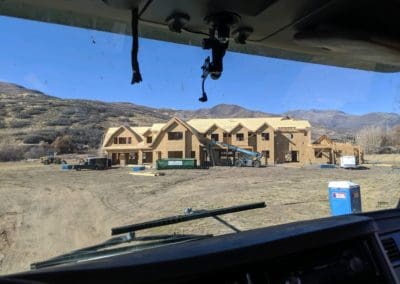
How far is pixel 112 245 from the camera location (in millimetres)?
1792

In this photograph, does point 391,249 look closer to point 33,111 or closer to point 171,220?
point 171,220

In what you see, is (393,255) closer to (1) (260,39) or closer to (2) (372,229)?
(2) (372,229)

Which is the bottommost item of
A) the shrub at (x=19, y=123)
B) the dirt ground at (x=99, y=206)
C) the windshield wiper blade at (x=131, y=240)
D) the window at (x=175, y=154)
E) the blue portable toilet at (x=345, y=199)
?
the dirt ground at (x=99, y=206)

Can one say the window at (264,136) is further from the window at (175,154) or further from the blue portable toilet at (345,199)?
the blue portable toilet at (345,199)

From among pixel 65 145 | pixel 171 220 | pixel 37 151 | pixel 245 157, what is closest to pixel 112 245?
pixel 171 220

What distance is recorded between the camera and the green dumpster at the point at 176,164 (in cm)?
3419

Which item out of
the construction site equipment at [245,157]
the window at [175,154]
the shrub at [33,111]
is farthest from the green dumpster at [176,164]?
the shrub at [33,111]

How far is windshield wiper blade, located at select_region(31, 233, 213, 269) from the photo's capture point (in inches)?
62.0

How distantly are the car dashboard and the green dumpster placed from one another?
32524 mm

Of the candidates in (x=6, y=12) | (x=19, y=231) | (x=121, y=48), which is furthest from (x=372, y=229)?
(x=19, y=231)

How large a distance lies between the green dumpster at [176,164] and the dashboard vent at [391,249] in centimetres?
3243

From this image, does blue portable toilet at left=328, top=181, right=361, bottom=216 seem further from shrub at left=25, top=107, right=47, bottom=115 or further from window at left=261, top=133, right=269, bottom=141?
window at left=261, top=133, right=269, bottom=141

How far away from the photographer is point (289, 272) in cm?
140

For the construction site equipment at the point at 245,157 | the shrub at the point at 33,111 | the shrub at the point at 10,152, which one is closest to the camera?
the shrub at the point at 33,111
